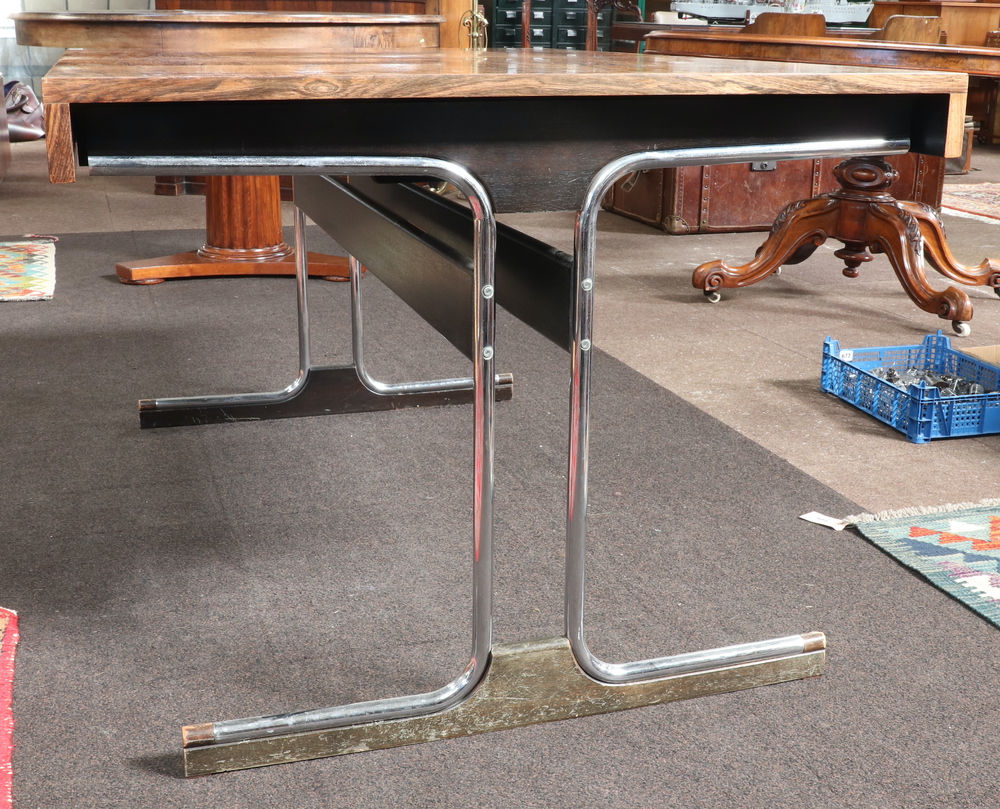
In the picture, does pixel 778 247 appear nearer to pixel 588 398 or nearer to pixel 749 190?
pixel 749 190

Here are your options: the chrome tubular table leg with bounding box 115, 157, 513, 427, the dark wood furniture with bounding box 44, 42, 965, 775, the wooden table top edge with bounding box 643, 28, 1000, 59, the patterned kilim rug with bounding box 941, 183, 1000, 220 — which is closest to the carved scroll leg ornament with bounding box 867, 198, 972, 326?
the wooden table top edge with bounding box 643, 28, 1000, 59

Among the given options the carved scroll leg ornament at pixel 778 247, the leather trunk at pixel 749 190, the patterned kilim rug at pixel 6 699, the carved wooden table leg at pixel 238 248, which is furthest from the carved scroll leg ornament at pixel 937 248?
the patterned kilim rug at pixel 6 699

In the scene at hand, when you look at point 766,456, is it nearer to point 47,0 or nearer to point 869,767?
point 869,767

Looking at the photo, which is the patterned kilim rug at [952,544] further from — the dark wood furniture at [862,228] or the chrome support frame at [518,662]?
the dark wood furniture at [862,228]

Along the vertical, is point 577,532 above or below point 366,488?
above

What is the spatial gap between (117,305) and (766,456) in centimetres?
186

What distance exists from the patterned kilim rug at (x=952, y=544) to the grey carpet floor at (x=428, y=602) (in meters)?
Answer: 0.04

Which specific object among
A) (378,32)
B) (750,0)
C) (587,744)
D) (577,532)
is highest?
(750,0)

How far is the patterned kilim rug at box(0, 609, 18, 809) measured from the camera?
3.27 ft

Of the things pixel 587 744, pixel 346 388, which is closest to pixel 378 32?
pixel 346 388

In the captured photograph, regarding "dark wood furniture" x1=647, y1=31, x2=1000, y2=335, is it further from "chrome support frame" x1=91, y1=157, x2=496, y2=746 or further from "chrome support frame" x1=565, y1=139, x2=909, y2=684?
"chrome support frame" x1=91, y1=157, x2=496, y2=746

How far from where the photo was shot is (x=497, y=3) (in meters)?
8.34

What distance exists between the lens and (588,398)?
1.06m

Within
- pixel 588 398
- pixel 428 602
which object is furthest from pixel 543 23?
pixel 588 398
